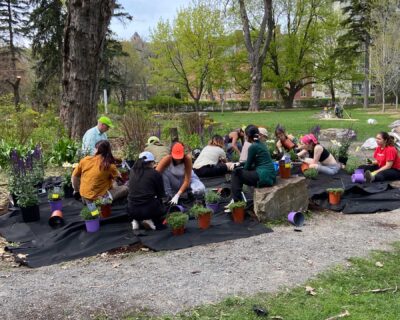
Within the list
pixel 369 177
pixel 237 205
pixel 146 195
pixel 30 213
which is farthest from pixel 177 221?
pixel 369 177

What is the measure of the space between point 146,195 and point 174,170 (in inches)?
52.4

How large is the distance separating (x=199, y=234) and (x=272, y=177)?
4.34ft

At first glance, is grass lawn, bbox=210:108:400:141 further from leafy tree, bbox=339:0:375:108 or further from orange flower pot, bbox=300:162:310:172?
leafy tree, bbox=339:0:375:108

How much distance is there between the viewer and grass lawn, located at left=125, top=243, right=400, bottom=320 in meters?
2.97

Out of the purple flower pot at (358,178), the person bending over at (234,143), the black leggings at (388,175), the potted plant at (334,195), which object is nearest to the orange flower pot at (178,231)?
the potted plant at (334,195)

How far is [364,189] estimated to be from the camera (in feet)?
21.5

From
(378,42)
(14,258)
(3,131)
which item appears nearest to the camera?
(14,258)

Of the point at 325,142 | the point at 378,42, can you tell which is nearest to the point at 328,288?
the point at 325,142

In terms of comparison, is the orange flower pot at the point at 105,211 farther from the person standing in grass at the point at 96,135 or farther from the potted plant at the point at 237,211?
the person standing in grass at the point at 96,135

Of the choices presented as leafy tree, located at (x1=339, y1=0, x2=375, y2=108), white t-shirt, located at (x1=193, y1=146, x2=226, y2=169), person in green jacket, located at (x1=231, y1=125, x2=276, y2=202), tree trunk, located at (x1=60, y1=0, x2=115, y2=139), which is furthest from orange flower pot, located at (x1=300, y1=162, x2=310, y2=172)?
leafy tree, located at (x1=339, y1=0, x2=375, y2=108)

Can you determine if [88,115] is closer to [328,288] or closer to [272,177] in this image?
[272,177]

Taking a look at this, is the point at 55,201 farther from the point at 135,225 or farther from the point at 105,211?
the point at 135,225

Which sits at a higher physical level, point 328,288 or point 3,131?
point 3,131

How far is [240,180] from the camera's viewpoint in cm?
568
